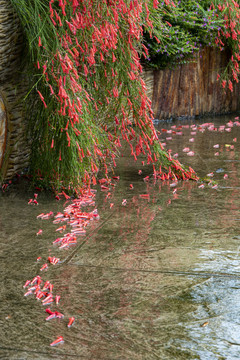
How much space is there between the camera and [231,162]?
4.88 m

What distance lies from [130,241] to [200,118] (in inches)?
220

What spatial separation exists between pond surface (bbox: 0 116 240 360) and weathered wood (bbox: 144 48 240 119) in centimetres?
385

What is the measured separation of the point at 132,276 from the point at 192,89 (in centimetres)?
595

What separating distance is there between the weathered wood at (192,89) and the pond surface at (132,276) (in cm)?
385

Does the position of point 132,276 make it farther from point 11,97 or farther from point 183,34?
point 183,34

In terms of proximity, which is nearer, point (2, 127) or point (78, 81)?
point (78, 81)

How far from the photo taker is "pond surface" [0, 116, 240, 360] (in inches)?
72.3

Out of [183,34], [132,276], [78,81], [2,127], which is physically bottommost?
[132,276]

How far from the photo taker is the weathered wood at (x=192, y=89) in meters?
7.64

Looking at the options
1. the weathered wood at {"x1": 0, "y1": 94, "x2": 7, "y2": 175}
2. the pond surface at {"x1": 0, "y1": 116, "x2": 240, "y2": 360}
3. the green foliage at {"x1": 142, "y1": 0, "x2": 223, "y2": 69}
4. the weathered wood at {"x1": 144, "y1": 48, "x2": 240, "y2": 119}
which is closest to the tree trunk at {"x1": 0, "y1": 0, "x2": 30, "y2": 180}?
the weathered wood at {"x1": 0, "y1": 94, "x2": 7, "y2": 175}

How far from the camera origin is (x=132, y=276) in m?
2.40

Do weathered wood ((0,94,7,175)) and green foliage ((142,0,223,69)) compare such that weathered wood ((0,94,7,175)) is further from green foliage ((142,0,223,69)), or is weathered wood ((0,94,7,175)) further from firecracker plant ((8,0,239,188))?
green foliage ((142,0,223,69))

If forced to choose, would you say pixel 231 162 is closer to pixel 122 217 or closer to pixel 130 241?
pixel 122 217

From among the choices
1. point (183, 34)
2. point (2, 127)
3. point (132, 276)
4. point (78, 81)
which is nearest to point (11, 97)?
point (2, 127)
